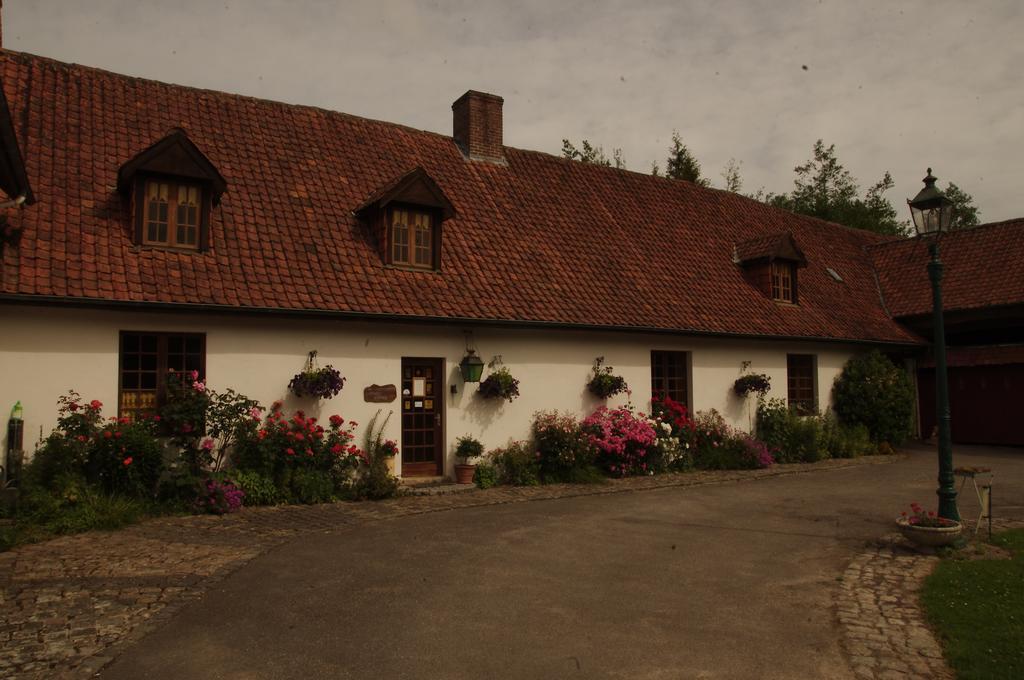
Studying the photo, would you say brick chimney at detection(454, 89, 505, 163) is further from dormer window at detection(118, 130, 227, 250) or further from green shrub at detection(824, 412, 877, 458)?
green shrub at detection(824, 412, 877, 458)

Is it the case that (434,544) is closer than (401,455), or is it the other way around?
(434,544)

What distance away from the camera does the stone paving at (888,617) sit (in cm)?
502

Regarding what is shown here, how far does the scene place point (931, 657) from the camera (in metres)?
5.18

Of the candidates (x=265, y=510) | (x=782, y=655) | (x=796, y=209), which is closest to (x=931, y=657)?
(x=782, y=655)

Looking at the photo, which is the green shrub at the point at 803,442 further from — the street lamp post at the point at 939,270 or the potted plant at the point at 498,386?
the street lamp post at the point at 939,270

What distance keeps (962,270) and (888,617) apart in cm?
1954

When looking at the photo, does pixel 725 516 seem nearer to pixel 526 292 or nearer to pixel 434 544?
pixel 434 544

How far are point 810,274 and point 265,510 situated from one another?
17009mm

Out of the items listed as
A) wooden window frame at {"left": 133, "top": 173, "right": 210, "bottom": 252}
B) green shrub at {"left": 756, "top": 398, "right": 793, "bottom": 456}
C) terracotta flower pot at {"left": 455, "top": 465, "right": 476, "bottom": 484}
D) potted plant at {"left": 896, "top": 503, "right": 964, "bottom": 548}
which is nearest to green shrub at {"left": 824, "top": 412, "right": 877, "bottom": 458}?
green shrub at {"left": 756, "top": 398, "right": 793, "bottom": 456}

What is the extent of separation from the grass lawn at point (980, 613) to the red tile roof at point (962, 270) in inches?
593

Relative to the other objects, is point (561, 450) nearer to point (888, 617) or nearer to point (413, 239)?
point (413, 239)

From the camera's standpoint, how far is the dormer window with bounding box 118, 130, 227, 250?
450 inches

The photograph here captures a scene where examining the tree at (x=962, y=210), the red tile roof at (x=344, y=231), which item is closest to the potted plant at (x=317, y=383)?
the red tile roof at (x=344, y=231)

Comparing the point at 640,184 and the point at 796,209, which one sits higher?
the point at 796,209
